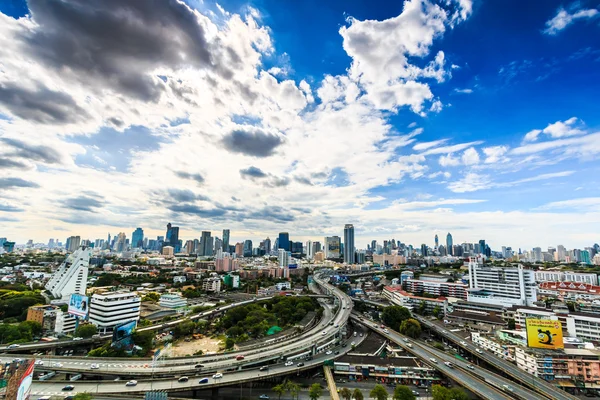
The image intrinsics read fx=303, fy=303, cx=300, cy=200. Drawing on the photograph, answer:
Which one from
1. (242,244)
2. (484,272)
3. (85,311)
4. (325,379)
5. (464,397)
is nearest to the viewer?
(464,397)

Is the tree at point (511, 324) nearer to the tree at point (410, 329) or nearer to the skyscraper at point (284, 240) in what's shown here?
the tree at point (410, 329)

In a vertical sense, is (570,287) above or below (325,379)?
above

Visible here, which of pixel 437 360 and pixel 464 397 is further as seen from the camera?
pixel 437 360

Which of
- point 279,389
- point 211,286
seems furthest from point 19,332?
point 211,286

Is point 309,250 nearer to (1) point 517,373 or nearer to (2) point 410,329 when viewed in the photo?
(2) point 410,329

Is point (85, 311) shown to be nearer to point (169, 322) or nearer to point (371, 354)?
point (169, 322)

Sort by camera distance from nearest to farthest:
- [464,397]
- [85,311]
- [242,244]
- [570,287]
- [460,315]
→ 1. [464,397]
2. [85,311]
3. [460,315]
4. [570,287]
5. [242,244]

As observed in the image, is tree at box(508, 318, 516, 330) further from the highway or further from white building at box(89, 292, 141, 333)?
white building at box(89, 292, 141, 333)

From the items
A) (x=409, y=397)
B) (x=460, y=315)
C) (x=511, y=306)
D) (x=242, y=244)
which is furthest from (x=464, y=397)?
(x=242, y=244)
